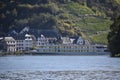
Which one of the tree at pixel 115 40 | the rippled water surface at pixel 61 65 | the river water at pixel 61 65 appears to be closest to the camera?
the river water at pixel 61 65

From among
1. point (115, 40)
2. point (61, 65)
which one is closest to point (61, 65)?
point (61, 65)

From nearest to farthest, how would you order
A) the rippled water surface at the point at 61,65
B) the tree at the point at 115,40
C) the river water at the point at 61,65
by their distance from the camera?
the river water at the point at 61,65 → the rippled water surface at the point at 61,65 → the tree at the point at 115,40

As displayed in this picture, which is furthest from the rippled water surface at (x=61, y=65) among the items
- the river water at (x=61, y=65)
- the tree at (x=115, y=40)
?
the tree at (x=115, y=40)

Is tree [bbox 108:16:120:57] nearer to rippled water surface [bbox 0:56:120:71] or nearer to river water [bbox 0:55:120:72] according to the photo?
rippled water surface [bbox 0:56:120:71]

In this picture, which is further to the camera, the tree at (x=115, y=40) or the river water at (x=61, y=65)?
the tree at (x=115, y=40)

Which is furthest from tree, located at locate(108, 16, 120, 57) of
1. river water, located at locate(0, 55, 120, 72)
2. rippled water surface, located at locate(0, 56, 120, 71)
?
river water, located at locate(0, 55, 120, 72)

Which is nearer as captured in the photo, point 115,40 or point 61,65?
point 61,65

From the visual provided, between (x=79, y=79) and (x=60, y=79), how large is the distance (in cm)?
185

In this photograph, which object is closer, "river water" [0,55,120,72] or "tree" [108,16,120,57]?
Result: "river water" [0,55,120,72]

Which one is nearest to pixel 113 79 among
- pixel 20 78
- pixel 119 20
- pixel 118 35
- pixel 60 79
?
pixel 60 79

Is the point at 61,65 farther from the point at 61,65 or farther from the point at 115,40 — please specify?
the point at 115,40

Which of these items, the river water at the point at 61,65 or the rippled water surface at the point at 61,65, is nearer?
the river water at the point at 61,65

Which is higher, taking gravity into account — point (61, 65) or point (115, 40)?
point (115, 40)

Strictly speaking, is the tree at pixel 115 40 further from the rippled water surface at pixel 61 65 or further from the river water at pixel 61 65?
the river water at pixel 61 65
